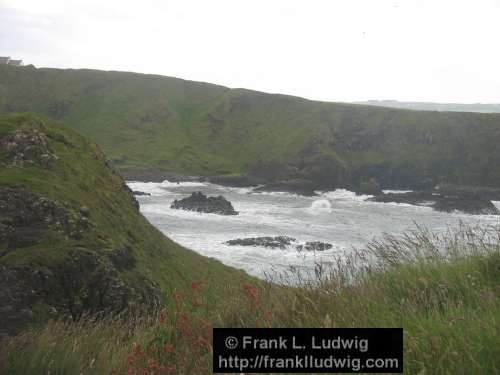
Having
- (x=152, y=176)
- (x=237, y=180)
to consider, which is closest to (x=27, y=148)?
(x=237, y=180)

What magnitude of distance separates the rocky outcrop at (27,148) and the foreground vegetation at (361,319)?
9.91 m

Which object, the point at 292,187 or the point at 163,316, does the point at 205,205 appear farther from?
the point at 163,316

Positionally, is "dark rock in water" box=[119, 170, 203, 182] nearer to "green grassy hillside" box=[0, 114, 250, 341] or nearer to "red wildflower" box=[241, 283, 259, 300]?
"green grassy hillside" box=[0, 114, 250, 341]

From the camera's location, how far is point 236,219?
→ 52.8 meters

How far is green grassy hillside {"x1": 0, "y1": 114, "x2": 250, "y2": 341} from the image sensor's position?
428 inches

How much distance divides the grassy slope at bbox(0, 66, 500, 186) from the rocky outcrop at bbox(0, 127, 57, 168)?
71.2 m

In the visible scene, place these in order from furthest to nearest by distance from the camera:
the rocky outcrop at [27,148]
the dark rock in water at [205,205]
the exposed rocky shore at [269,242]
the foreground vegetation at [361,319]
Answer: the dark rock in water at [205,205], the exposed rocky shore at [269,242], the rocky outcrop at [27,148], the foreground vegetation at [361,319]

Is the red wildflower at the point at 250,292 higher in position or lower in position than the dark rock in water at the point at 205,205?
higher

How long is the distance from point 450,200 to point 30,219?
6070 cm

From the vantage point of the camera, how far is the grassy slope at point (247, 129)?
88375 mm

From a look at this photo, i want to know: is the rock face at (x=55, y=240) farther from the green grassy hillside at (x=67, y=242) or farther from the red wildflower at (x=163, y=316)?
the red wildflower at (x=163, y=316)

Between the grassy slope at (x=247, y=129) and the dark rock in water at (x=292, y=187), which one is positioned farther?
the grassy slope at (x=247, y=129)

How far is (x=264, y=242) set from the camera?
40.4m

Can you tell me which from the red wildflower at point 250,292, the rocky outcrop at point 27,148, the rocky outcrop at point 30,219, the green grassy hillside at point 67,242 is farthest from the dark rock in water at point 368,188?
the red wildflower at point 250,292
